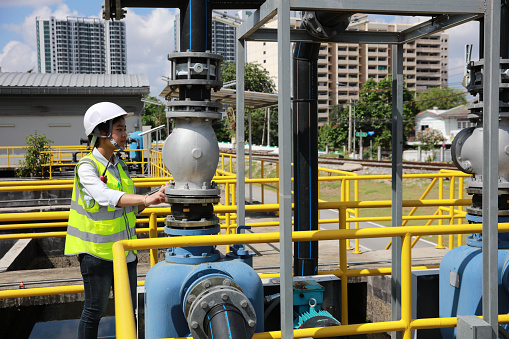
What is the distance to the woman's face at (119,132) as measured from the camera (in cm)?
356

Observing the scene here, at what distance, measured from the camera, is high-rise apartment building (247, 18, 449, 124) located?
111762 mm

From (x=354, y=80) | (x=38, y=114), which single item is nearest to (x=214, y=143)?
(x=38, y=114)

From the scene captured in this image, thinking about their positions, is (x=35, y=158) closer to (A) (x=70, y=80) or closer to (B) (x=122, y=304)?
(A) (x=70, y=80)

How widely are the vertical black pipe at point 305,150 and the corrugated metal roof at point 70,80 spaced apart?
19925mm

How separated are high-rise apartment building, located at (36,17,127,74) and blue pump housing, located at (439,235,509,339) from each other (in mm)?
172276

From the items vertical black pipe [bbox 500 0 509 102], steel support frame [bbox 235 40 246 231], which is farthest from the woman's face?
vertical black pipe [bbox 500 0 509 102]

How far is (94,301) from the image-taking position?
3.41 m

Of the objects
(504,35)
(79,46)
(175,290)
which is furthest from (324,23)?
(79,46)

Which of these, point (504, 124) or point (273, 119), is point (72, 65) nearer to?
point (273, 119)

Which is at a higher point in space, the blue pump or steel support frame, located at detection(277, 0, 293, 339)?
steel support frame, located at detection(277, 0, 293, 339)

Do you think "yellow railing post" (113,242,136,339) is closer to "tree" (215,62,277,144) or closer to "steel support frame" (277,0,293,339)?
"steel support frame" (277,0,293,339)

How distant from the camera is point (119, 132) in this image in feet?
11.7

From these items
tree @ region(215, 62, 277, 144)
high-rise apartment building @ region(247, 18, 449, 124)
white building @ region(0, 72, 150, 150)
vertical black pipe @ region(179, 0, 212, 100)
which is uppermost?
high-rise apartment building @ region(247, 18, 449, 124)

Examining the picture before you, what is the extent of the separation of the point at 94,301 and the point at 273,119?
249 feet
